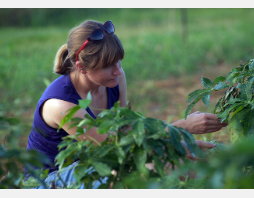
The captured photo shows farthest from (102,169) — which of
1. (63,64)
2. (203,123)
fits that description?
(63,64)

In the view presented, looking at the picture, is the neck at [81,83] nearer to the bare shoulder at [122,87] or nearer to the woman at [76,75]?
the woman at [76,75]

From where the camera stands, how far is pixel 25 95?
4293 mm

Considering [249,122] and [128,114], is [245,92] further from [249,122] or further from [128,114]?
[128,114]

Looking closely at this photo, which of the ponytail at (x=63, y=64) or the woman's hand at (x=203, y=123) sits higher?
the ponytail at (x=63, y=64)

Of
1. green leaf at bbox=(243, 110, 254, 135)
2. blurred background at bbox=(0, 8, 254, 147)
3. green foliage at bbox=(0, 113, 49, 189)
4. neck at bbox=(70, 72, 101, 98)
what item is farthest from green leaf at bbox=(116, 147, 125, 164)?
neck at bbox=(70, 72, 101, 98)

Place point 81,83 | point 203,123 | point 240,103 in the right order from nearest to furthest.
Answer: point 240,103
point 203,123
point 81,83

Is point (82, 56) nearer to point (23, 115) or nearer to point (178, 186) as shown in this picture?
point (178, 186)

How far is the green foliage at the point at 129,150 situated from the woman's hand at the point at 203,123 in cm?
52

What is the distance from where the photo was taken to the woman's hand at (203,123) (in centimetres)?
134

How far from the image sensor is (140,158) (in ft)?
2.65

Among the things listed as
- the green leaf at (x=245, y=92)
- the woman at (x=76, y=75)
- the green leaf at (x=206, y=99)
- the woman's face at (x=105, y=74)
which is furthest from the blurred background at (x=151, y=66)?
the green leaf at (x=245, y=92)

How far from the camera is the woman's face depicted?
162 cm

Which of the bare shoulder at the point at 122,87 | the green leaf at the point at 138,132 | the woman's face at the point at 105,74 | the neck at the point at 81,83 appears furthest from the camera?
the bare shoulder at the point at 122,87

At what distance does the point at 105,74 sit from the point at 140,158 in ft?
2.92
